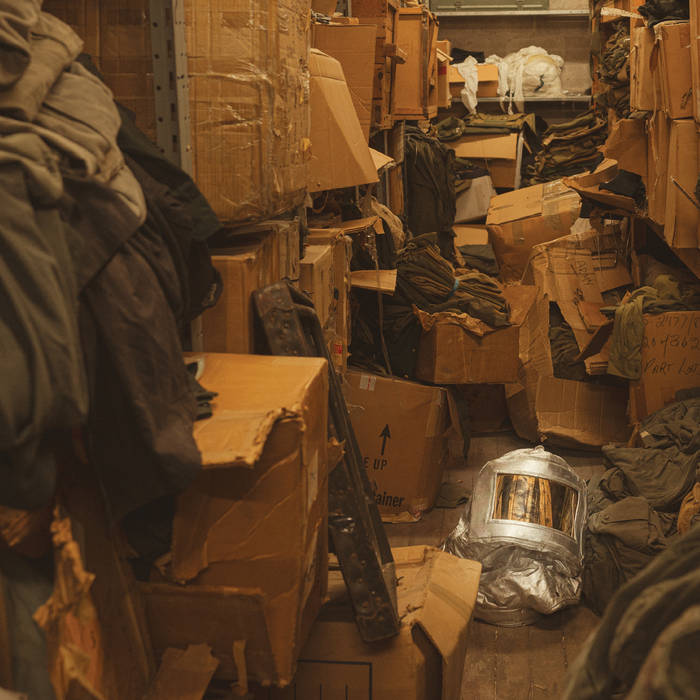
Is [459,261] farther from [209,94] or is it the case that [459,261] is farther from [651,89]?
[209,94]

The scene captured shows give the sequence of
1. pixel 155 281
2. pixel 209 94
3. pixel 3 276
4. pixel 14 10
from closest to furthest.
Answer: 1. pixel 3 276
2. pixel 14 10
3. pixel 155 281
4. pixel 209 94

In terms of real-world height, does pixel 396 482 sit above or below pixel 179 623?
below

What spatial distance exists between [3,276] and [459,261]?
5.65 meters

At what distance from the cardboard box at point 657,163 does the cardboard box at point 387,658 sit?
96.3 inches

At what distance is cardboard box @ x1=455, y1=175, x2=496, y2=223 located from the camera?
7855mm

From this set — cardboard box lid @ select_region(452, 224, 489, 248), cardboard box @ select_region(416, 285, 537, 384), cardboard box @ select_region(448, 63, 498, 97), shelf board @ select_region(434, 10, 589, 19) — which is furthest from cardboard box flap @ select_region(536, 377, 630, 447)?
shelf board @ select_region(434, 10, 589, 19)

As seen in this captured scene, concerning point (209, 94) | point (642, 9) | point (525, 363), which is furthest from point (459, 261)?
point (209, 94)

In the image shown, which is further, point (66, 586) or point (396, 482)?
point (396, 482)

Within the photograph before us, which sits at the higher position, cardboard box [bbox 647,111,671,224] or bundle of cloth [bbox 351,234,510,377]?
cardboard box [bbox 647,111,671,224]

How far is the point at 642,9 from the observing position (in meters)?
3.78

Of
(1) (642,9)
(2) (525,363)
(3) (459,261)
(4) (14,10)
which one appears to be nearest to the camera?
(4) (14,10)

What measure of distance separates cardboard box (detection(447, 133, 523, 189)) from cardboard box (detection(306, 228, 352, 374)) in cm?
535

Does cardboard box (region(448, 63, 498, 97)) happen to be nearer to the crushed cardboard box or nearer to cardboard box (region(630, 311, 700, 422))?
the crushed cardboard box

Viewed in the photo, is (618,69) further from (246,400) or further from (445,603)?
(246,400)
